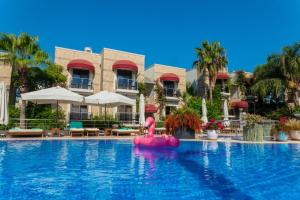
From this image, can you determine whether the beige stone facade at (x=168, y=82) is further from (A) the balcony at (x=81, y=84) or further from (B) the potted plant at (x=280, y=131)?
(B) the potted plant at (x=280, y=131)

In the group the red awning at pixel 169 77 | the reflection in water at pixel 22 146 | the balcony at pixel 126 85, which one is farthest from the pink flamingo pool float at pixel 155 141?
the red awning at pixel 169 77

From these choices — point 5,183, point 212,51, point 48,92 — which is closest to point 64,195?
point 5,183

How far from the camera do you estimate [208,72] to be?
1304 inches

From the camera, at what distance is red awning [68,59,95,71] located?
79.5 feet

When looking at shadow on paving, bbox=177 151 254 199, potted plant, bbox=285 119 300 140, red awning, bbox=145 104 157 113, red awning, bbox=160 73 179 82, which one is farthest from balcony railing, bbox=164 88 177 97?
shadow on paving, bbox=177 151 254 199

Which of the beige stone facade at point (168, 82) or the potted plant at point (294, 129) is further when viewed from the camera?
the beige stone facade at point (168, 82)

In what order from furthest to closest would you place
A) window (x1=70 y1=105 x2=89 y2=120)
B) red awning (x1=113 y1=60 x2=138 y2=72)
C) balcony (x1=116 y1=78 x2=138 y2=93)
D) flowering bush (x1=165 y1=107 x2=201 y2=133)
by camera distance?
balcony (x1=116 y1=78 x2=138 y2=93) < red awning (x1=113 y1=60 x2=138 y2=72) < window (x1=70 y1=105 x2=89 y2=120) < flowering bush (x1=165 y1=107 x2=201 y2=133)

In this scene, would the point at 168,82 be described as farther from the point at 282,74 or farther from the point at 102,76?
the point at 282,74

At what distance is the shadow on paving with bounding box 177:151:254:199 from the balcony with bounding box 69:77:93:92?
19.9 metres

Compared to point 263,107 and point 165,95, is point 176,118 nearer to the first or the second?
point 165,95

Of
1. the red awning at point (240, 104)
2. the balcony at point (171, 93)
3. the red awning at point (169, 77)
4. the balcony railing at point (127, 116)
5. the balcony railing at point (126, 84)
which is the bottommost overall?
the balcony railing at point (127, 116)

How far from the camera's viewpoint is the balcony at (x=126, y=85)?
27.5 metres

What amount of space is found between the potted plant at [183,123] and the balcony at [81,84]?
43.1 feet

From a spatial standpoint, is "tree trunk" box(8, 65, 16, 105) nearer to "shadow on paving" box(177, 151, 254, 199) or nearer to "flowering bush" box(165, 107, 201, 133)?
"flowering bush" box(165, 107, 201, 133)
